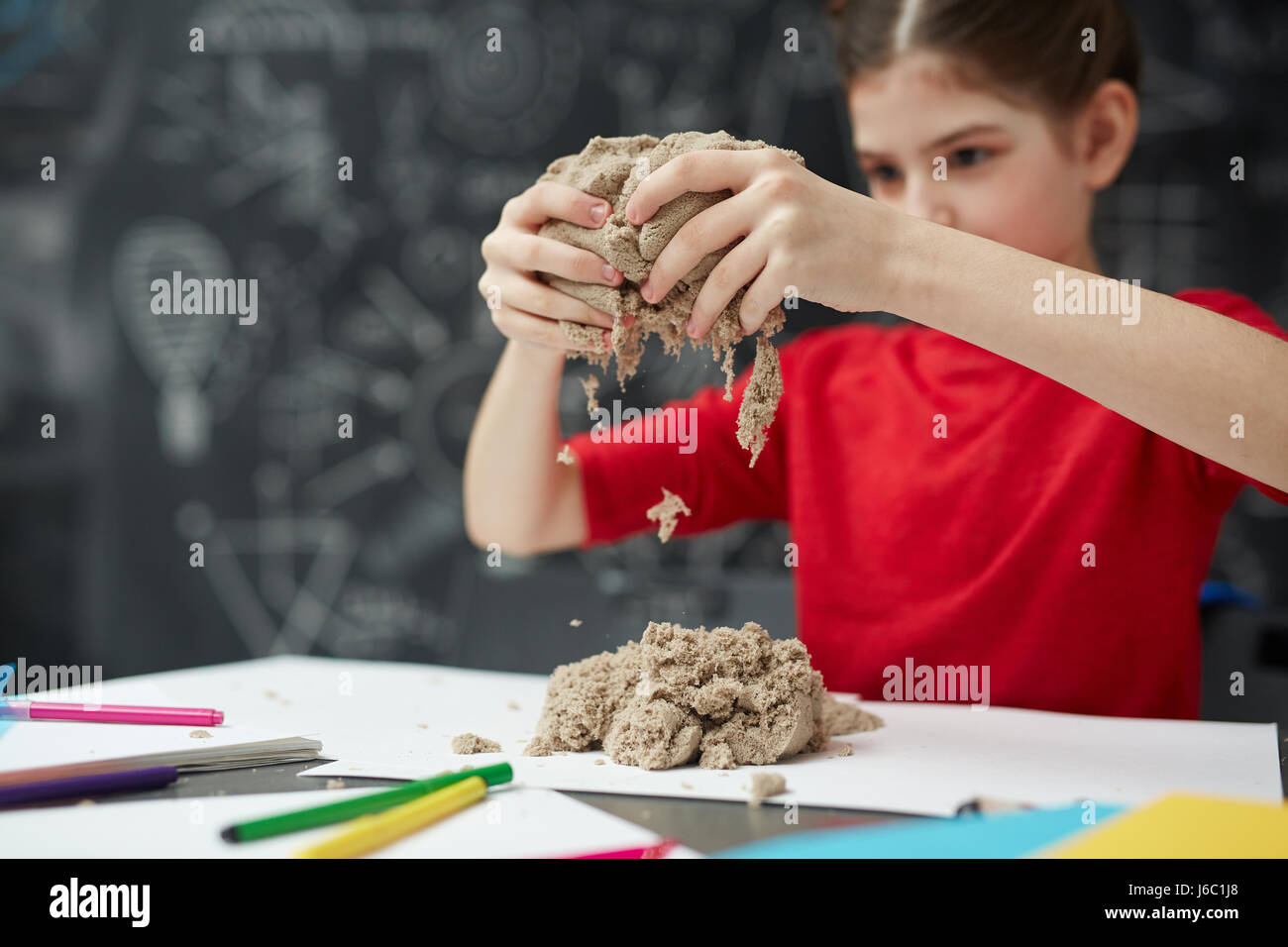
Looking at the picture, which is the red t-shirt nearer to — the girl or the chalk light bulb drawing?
the girl

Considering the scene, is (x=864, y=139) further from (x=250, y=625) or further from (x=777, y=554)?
(x=250, y=625)

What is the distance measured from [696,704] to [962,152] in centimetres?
76

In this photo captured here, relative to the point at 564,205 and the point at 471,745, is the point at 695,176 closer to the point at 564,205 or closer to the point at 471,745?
the point at 564,205

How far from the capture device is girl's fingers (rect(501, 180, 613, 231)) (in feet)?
2.80

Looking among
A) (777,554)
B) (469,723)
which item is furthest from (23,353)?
(469,723)

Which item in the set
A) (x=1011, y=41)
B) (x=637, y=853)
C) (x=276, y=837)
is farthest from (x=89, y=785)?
(x=1011, y=41)

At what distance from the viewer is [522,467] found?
130cm

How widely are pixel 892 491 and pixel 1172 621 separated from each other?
35cm

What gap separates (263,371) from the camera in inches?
85.4

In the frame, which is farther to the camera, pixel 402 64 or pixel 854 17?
pixel 402 64

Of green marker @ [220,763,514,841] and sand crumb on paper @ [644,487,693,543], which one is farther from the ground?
sand crumb on paper @ [644,487,693,543]

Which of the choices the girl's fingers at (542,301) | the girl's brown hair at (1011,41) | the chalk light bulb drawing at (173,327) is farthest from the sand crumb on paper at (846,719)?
the chalk light bulb drawing at (173,327)

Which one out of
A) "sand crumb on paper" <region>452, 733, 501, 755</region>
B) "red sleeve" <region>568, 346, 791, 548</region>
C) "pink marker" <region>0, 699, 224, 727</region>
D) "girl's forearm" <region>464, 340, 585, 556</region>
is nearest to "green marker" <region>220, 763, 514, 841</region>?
"sand crumb on paper" <region>452, 733, 501, 755</region>

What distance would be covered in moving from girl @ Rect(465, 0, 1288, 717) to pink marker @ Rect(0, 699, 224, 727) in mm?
440
